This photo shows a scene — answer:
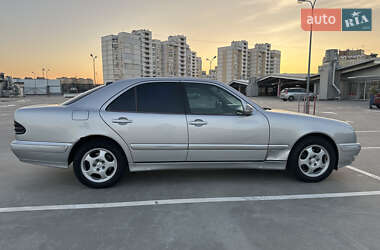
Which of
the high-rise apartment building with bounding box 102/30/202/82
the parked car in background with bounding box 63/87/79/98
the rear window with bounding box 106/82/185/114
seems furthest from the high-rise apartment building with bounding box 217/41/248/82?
the rear window with bounding box 106/82/185/114

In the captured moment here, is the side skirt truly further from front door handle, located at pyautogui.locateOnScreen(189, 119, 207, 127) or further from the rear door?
front door handle, located at pyautogui.locateOnScreen(189, 119, 207, 127)

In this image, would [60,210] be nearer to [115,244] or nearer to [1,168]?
[115,244]

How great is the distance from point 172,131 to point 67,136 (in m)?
1.47

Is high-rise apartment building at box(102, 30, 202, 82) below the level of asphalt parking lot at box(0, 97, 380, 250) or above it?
above

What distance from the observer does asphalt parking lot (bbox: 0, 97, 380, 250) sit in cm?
260

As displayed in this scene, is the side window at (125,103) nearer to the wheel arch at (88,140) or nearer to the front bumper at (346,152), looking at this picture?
the wheel arch at (88,140)

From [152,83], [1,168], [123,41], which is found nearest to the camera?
[152,83]

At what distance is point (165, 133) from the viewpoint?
3852 millimetres

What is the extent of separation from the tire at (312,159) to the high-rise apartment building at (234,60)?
116 m

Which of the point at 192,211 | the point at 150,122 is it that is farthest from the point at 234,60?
the point at 192,211

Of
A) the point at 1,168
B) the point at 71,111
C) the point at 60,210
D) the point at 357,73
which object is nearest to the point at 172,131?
the point at 71,111

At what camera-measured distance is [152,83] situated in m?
4.05

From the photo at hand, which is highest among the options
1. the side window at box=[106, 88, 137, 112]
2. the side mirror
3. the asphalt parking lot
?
the side window at box=[106, 88, 137, 112]

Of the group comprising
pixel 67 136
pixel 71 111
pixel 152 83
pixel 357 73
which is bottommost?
pixel 67 136
